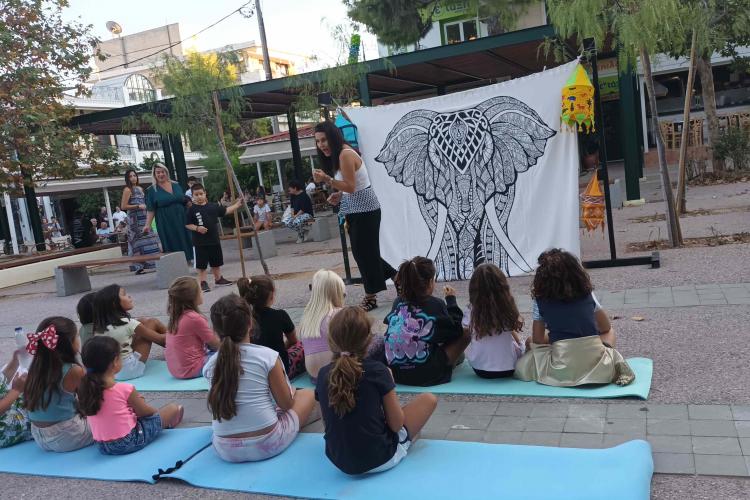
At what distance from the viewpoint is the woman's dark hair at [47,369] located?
4.31m

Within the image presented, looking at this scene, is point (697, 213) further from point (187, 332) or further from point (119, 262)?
point (119, 262)

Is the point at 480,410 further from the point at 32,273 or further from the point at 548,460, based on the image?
the point at 32,273

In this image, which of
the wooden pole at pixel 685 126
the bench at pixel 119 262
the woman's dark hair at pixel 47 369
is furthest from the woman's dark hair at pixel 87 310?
the wooden pole at pixel 685 126

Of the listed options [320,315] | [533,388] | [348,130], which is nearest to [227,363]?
[320,315]

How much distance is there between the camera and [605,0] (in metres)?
7.88

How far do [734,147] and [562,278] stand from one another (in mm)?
14961

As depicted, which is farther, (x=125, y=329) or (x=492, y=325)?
(x=125, y=329)

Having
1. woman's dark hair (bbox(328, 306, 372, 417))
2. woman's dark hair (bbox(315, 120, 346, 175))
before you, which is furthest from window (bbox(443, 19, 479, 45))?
woman's dark hair (bbox(328, 306, 372, 417))

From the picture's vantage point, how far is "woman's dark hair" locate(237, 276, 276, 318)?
5148mm

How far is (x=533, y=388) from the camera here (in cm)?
468

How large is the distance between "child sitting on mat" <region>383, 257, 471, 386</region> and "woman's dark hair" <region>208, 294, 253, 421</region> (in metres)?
1.25

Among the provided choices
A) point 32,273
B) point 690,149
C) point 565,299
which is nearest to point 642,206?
point 690,149

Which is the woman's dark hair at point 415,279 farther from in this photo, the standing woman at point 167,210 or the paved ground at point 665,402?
the standing woman at point 167,210

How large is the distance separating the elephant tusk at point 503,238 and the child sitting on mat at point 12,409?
511 centimetres
